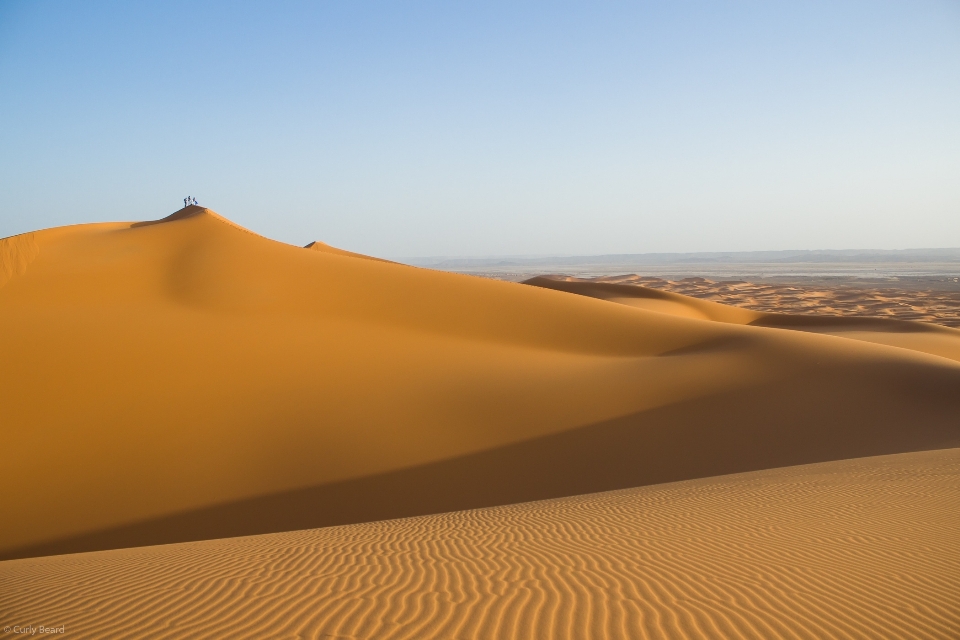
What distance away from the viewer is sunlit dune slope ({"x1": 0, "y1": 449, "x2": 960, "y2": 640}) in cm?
411

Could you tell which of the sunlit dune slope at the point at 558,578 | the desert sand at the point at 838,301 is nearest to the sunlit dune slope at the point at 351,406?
the sunlit dune slope at the point at 558,578

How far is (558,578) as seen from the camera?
5.04 metres

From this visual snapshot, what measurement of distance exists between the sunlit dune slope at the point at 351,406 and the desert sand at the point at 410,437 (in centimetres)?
6

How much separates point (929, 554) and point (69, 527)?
34.9 feet

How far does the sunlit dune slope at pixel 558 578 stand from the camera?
4113mm

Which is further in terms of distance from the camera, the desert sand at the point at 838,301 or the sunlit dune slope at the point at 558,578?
the desert sand at the point at 838,301

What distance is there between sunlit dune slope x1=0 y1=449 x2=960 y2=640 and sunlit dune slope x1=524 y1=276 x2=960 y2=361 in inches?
791

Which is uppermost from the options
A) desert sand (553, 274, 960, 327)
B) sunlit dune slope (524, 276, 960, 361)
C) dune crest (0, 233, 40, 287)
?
dune crest (0, 233, 40, 287)

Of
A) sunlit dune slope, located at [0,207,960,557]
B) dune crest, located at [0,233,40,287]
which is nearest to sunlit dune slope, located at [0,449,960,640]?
sunlit dune slope, located at [0,207,960,557]

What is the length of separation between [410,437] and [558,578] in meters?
7.32

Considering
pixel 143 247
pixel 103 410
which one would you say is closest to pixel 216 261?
pixel 143 247

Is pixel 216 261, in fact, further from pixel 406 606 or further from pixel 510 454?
pixel 406 606

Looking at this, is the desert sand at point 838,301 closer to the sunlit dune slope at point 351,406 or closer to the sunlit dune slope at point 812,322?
the sunlit dune slope at point 812,322

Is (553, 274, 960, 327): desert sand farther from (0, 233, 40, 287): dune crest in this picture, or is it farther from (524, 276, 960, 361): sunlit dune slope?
(0, 233, 40, 287): dune crest
